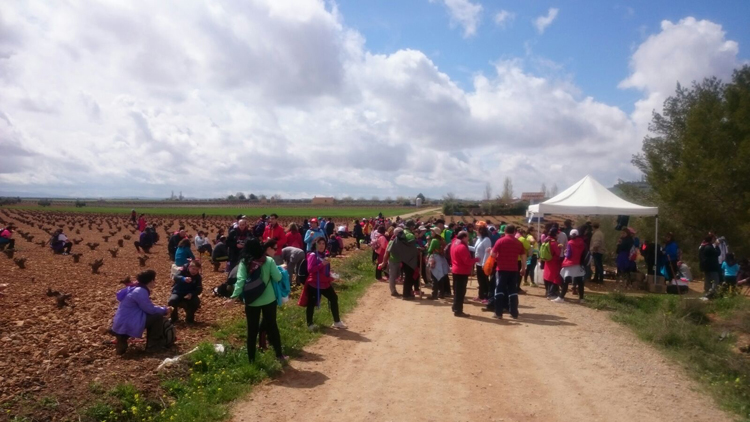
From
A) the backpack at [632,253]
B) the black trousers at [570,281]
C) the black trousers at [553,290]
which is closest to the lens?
the black trousers at [570,281]

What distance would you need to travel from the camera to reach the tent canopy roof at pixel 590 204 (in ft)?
43.1

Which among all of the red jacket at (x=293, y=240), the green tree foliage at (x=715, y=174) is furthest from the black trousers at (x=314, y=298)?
the green tree foliage at (x=715, y=174)

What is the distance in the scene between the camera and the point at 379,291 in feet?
39.5

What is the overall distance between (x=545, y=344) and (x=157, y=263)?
48.5ft

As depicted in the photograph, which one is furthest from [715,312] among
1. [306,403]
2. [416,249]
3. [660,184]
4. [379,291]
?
[660,184]

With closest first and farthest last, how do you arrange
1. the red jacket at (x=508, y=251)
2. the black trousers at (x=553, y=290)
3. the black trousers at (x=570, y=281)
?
1. the red jacket at (x=508, y=251)
2. the black trousers at (x=570, y=281)
3. the black trousers at (x=553, y=290)

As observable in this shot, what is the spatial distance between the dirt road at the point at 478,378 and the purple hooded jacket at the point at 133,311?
2059mm

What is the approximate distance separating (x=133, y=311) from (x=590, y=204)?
11.0 metres

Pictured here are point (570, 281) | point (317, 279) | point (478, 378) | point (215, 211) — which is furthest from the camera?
point (215, 211)

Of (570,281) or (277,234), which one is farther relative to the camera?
(277,234)

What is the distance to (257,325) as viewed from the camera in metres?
6.39

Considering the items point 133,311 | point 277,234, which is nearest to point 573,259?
point 277,234

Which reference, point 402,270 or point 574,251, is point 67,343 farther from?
point 574,251

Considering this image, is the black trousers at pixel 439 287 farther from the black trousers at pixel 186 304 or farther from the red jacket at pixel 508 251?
the black trousers at pixel 186 304
